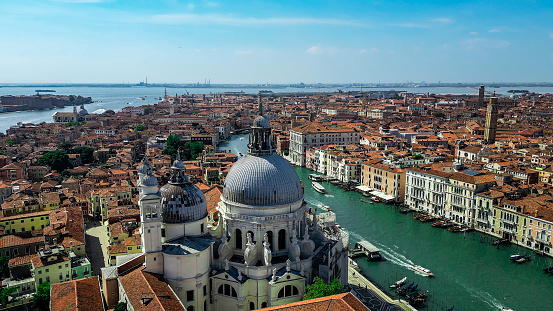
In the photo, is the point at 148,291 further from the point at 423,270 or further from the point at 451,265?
the point at 451,265

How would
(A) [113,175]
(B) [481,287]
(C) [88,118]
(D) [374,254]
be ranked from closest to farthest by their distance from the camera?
(B) [481,287] → (D) [374,254] → (A) [113,175] → (C) [88,118]

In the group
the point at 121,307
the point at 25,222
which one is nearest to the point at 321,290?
the point at 121,307

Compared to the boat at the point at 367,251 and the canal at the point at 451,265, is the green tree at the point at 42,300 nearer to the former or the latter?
the canal at the point at 451,265

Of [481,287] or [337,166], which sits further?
Answer: [337,166]

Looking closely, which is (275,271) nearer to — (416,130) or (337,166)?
(337,166)

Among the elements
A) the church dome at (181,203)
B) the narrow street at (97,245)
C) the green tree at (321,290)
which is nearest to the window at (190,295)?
the church dome at (181,203)

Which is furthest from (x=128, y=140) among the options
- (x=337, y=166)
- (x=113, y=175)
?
(x=337, y=166)
